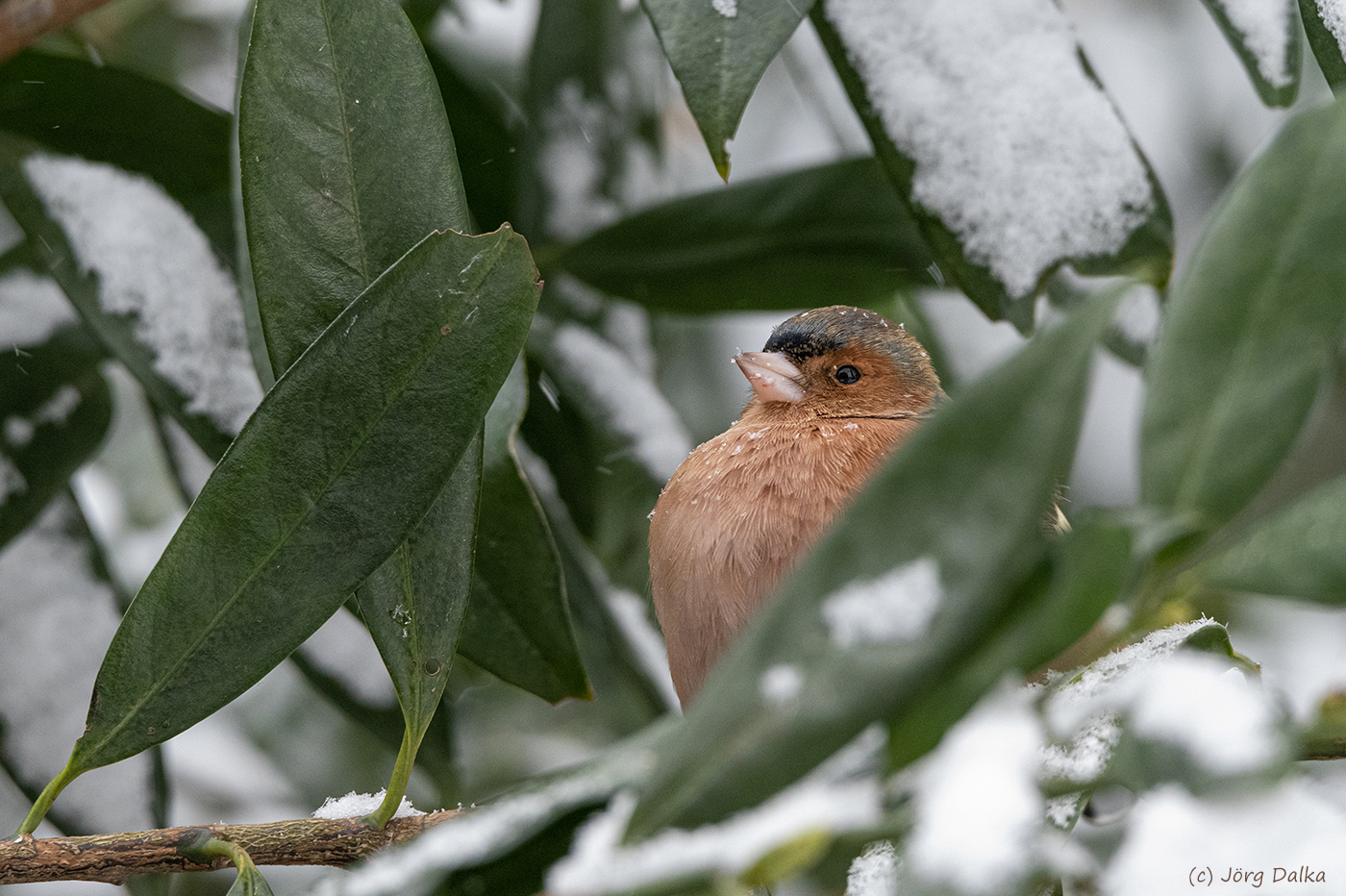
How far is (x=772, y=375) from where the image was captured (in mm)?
1780

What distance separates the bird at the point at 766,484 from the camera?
1.35 m

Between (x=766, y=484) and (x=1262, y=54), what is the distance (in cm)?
71

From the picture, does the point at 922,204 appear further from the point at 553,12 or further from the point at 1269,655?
the point at 1269,655

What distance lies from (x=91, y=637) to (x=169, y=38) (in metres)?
1.62

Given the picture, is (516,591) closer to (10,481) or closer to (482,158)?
(10,481)

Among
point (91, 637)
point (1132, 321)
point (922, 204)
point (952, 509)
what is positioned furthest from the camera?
point (91, 637)

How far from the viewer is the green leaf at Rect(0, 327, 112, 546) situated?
1644 mm

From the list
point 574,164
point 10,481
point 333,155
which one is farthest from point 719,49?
point 10,481

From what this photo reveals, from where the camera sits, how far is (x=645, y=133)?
2.24 meters

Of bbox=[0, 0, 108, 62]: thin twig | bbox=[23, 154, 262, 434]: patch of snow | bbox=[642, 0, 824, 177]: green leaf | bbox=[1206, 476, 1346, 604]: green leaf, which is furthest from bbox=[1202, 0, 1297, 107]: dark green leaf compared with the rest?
bbox=[0, 0, 108, 62]: thin twig

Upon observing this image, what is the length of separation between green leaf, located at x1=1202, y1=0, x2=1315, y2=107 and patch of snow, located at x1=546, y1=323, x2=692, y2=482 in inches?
39.4

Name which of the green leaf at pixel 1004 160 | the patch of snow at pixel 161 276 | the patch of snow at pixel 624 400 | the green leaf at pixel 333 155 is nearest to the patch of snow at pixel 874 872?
the green leaf at pixel 333 155

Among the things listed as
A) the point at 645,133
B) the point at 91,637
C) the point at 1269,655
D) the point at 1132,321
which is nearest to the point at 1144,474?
the point at 1132,321

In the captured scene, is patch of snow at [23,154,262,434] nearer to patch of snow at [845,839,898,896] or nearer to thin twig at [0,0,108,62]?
thin twig at [0,0,108,62]
